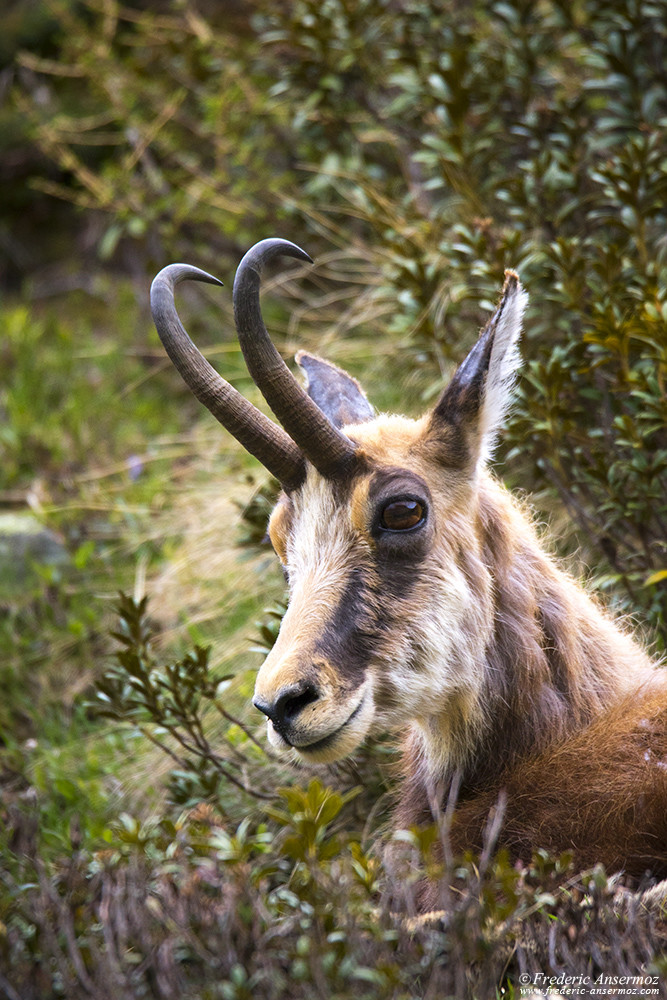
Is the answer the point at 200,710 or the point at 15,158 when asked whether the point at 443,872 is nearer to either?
the point at 200,710

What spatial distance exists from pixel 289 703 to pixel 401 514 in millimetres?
655

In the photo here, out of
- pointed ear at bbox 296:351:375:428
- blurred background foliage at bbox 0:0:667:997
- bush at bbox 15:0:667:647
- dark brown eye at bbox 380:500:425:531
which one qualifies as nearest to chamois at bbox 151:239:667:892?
dark brown eye at bbox 380:500:425:531

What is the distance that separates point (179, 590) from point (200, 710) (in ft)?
3.35

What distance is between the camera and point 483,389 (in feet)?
9.60

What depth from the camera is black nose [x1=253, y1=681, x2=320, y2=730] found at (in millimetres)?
2535

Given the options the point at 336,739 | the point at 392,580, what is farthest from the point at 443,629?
the point at 336,739

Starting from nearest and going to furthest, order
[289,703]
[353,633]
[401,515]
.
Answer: [289,703] → [353,633] → [401,515]

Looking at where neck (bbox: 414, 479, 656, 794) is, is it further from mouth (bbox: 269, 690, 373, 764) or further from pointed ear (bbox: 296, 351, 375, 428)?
pointed ear (bbox: 296, 351, 375, 428)

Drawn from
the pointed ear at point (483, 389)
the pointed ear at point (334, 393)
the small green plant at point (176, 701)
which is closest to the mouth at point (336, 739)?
the pointed ear at point (483, 389)

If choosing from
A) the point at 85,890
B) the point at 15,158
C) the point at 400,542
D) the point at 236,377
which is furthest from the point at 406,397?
the point at 15,158

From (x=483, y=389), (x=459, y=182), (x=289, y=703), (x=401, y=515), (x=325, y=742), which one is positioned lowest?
(x=325, y=742)

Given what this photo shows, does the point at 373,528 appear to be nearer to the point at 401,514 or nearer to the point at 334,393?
the point at 401,514

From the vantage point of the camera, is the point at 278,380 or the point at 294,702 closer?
the point at 294,702

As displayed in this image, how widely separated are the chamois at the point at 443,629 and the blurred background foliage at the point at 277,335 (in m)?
0.44
